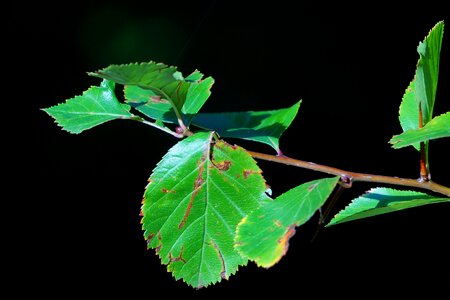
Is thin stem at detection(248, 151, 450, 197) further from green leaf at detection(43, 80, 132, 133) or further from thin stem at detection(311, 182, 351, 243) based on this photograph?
green leaf at detection(43, 80, 132, 133)

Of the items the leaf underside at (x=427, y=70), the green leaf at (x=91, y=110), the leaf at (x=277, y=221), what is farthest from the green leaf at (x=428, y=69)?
the green leaf at (x=91, y=110)

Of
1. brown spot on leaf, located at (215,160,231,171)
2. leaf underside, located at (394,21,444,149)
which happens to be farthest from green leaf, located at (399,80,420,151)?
brown spot on leaf, located at (215,160,231,171)

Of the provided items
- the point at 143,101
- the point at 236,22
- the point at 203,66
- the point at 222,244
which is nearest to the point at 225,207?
the point at 222,244

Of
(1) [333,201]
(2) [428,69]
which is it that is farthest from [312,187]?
(2) [428,69]

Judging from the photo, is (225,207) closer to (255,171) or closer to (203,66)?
(255,171)

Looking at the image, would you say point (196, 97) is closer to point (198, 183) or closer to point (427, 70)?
point (198, 183)
